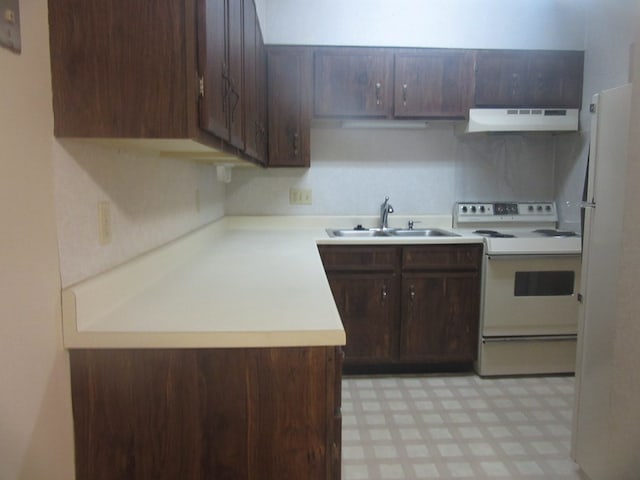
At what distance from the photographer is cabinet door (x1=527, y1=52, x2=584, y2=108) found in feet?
10.2

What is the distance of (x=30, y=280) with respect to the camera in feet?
3.13

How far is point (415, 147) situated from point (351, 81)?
711mm

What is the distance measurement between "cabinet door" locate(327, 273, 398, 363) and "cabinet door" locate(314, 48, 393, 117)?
1.08m

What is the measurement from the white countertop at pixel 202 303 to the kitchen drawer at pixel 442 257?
96 cm

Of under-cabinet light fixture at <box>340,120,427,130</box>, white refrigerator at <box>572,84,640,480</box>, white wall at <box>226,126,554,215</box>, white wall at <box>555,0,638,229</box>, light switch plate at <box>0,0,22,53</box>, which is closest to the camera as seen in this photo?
A: light switch plate at <box>0,0,22,53</box>

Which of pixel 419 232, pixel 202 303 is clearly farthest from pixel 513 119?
pixel 202 303

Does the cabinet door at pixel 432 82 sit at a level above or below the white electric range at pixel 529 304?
above

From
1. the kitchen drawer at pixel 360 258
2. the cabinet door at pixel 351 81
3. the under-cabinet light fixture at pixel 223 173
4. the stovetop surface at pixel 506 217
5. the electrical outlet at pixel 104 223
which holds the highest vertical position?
the cabinet door at pixel 351 81

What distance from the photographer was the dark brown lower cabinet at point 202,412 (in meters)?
1.10

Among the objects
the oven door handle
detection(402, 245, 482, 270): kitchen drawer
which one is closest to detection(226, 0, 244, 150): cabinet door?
detection(402, 245, 482, 270): kitchen drawer

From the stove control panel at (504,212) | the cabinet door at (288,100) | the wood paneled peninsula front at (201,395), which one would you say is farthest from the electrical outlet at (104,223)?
the stove control panel at (504,212)

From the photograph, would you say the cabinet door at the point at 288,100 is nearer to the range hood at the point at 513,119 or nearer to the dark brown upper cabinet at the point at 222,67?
the range hood at the point at 513,119

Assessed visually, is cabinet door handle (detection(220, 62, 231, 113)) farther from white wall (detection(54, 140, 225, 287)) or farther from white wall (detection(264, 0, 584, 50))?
white wall (detection(264, 0, 584, 50))

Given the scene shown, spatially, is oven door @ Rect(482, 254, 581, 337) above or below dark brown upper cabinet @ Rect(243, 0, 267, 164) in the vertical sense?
below
